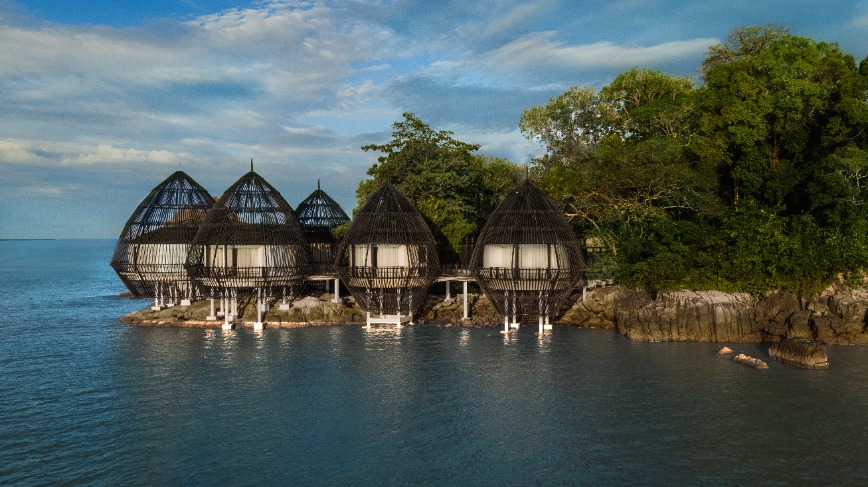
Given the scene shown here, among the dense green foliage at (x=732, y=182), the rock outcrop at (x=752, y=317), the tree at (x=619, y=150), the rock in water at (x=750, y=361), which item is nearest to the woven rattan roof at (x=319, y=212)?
the dense green foliage at (x=732, y=182)

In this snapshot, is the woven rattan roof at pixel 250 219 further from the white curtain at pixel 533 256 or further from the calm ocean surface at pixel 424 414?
the white curtain at pixel 533 256

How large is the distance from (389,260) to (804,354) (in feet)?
82.5

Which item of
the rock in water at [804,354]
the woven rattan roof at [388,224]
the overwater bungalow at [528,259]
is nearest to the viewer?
the rock in water at [804,354]

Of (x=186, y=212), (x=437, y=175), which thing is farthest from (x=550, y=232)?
(x=186, y=212)

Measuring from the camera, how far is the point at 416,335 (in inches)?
1692

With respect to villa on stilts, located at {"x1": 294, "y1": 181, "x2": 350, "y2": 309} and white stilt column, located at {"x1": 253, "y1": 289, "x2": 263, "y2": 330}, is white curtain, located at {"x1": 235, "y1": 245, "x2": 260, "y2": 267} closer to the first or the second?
white stilt column, located at {"x1": 253, "y1": 289, "x2": 263, "y2": 330}

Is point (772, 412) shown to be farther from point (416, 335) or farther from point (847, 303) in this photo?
point (416, 335)

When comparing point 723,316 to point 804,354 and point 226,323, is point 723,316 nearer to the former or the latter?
point 804,354

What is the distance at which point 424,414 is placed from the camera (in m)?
26.2

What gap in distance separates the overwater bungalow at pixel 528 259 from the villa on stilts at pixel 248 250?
13.1m

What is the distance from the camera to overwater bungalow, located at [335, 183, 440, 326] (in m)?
45.2

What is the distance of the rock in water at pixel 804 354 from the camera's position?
32.6m

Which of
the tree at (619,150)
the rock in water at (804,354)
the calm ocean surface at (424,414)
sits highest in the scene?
the tree at (619,150)

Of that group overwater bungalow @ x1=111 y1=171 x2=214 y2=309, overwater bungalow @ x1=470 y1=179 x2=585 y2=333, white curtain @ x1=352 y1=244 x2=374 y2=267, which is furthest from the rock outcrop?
overwater bungalow @ x1=111 y1=171 x2=214 y2=309
